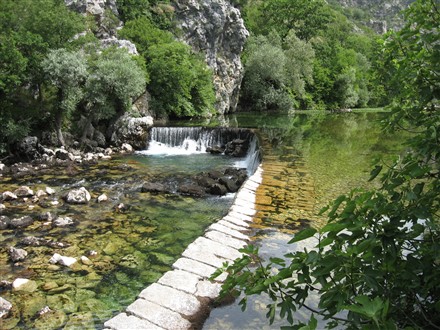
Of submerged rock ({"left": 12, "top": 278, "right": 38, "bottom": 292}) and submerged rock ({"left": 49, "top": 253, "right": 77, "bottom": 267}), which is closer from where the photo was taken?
submerged rock ({"left": 12, "top": 278, "right": 38, "bottom": 292})

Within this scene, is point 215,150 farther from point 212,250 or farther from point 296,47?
point 296,47

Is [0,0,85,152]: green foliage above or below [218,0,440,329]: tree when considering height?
above

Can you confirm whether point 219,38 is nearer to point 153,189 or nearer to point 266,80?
point 266,80

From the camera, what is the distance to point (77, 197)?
11.1 meters

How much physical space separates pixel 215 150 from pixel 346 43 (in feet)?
229

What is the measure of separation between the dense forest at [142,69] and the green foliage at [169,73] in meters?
0.09

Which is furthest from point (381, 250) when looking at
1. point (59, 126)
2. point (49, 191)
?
point (59, 126)

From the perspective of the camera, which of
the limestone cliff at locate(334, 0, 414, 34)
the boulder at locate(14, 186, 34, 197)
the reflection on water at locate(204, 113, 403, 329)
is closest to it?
the reflection on water at locate(204, 113, 403, 329)

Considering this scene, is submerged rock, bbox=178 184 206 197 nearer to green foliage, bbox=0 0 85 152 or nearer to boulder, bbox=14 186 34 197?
boulder, bbox=14 186 34 197

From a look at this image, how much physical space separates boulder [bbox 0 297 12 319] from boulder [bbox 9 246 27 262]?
1.73 metres

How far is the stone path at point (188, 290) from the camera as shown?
14.2 feet

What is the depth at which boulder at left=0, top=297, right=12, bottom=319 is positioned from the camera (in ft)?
17.8

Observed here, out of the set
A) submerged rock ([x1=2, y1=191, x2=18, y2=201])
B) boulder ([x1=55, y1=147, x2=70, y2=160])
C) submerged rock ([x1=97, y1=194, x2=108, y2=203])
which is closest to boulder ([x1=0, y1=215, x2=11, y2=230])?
submerged rock ([x1=2, y1=191, x2=18, y2=201])

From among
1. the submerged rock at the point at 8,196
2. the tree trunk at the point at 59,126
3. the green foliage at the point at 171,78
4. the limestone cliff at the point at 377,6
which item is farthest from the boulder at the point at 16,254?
the limestone cliff at the point at 377,6
